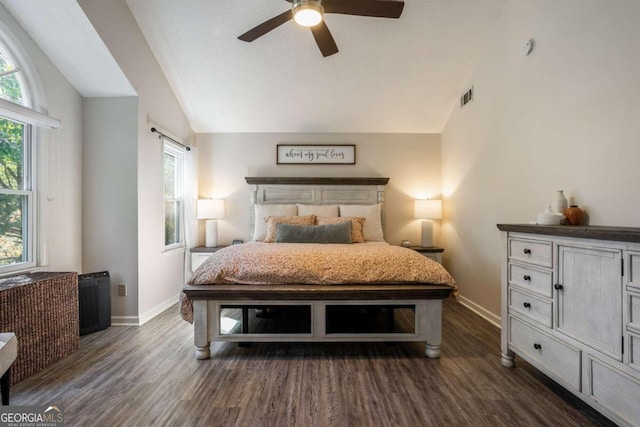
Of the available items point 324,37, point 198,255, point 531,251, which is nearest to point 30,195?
point 198,255

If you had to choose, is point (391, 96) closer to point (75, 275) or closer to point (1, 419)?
point (75, 275)

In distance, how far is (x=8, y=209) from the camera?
2.35 m

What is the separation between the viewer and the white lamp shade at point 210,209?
4062 millimetres

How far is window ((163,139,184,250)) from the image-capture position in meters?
3.65

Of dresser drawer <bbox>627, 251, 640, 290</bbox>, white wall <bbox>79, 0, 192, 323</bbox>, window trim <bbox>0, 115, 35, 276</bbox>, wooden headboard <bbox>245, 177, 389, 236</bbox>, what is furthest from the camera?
wooden headboard <bbox>245, 177, 389, 236</bbox>

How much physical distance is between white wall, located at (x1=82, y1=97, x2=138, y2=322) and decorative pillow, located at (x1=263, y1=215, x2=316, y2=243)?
1.40 m

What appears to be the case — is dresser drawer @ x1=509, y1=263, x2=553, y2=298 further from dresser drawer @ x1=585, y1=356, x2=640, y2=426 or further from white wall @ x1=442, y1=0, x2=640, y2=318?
white wall @ x1=442, y1=0, x2=640, y2=318

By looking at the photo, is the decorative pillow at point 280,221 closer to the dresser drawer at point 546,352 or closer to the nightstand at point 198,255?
the nightstand at point 198,255

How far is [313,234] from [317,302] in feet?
3.38

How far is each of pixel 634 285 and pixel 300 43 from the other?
326 centimetres

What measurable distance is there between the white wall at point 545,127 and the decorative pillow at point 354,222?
128 cm

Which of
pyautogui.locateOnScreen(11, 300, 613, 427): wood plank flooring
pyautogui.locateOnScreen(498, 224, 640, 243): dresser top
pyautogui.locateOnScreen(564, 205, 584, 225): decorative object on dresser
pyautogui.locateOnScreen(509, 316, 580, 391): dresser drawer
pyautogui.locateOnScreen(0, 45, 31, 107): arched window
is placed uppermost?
pyautogui.locateOnScreen(0, 45, 31, 107): arched window

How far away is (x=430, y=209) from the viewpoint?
4.02m

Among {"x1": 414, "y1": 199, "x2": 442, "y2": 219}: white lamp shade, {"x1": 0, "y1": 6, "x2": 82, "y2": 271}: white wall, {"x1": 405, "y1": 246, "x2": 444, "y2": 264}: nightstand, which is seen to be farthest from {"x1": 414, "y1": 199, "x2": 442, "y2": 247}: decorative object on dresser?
{"x1": 0, "y1": 6, "x2": 82, "y2": 271}: white wall
